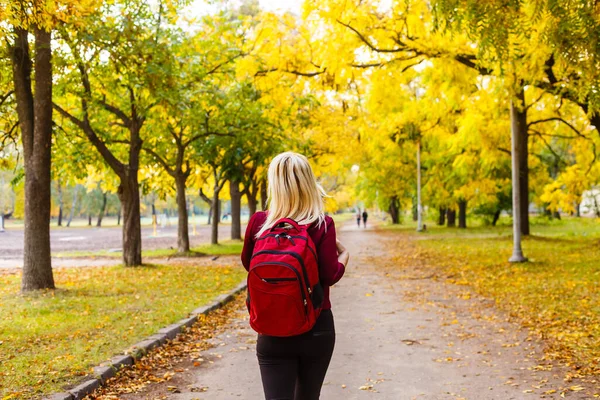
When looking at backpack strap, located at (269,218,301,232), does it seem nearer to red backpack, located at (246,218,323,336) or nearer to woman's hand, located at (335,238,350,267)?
red backpack, located at (246,218,323,336)

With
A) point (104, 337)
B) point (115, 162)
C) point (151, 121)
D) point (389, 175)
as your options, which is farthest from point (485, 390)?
point (389, 175)

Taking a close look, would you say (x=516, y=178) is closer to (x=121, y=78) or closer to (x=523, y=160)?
(x=523, y=160)

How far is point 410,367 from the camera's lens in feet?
22.9

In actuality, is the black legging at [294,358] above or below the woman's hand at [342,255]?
below

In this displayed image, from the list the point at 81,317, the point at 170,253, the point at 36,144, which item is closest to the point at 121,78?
the point at 36,144

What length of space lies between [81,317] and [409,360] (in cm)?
503

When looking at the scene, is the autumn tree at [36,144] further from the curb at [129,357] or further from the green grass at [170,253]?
the green grass at [170,253]

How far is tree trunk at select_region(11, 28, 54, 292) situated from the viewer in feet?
40.0

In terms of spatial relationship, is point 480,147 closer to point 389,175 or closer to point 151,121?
point 151,121

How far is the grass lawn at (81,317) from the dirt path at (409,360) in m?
0.93

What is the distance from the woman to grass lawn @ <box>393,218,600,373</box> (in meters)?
4.37

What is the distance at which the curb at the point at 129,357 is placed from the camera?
570 cm

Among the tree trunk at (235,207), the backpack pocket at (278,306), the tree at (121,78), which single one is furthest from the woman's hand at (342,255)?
the tree trunk at (235,207)

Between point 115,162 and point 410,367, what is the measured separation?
13.3m
